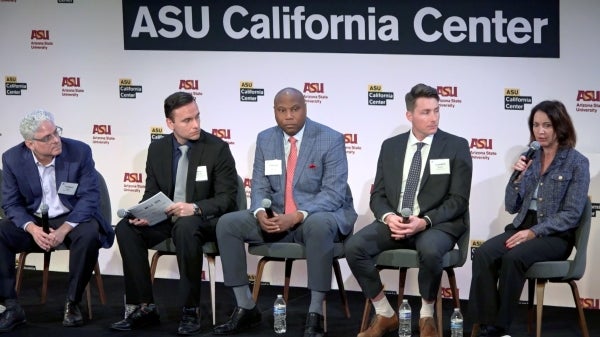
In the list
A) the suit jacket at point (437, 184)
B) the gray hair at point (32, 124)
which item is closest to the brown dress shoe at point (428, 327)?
the suit jacket at point (437, 184)

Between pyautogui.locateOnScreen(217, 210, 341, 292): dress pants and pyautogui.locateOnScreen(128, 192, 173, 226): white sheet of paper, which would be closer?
pyautogui.locateOnScreen(217, 210, 341, 292): dress pants

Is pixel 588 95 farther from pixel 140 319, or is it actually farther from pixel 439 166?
pixel 140 319

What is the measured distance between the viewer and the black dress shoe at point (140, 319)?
20.8 ft

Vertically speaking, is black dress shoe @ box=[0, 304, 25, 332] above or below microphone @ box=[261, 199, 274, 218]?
below

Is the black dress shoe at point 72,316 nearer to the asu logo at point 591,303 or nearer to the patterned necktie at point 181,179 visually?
the patterned necktie at point 181,179

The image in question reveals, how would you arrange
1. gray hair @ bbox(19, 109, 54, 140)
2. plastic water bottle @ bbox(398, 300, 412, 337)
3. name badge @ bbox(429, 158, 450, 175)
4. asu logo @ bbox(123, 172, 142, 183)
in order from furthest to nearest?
asu logo @ bbox(123, 172, 142, 183) < gray hair @ bbox(19, 109, 54, 140) < name badge @ bbox(429, 158, 450, 175) < plastic water bottle @ bbox(398, 300, 412, 337)

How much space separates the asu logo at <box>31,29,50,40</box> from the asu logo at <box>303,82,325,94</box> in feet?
7.07

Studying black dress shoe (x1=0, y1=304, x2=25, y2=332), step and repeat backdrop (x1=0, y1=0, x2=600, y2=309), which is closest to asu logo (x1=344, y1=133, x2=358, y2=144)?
step and repeat backdrop (x1=0, y1=0, x2=600, y2=309)

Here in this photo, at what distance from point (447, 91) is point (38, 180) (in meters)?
2.74

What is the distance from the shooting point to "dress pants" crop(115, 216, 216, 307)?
6.23 metres

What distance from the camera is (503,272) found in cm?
574

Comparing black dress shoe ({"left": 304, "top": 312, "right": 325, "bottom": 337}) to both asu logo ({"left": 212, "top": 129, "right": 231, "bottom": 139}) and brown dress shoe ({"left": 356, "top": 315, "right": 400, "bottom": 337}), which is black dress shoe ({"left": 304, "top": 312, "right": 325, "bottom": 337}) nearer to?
brown dress shoe ({"left": 356, "top": 315, "right": 400, "bottom": 337})

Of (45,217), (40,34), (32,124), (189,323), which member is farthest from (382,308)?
(40,34)

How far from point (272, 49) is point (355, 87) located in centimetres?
67
